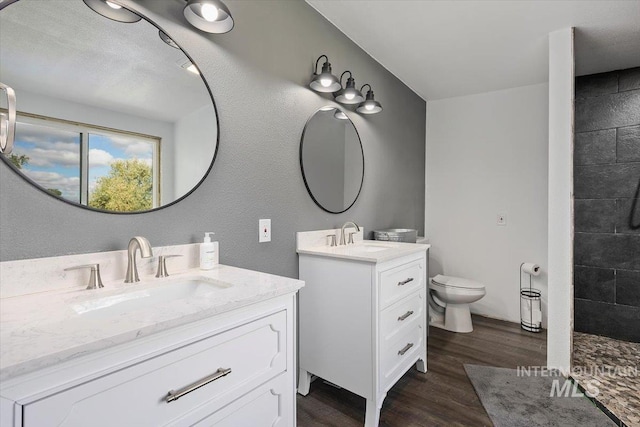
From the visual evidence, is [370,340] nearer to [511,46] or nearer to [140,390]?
[140,390]

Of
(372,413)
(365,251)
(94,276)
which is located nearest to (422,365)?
(372,413)

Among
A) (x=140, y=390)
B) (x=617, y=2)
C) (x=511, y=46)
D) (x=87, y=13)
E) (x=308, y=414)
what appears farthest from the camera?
(x=511, y=46)

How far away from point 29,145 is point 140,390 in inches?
30.6

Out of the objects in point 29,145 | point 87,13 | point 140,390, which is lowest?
point 140,390

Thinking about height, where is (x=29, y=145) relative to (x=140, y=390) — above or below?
above

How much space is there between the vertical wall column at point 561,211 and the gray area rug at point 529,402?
10.2 inches

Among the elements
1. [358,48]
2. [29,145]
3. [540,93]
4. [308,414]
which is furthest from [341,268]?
[540,93]

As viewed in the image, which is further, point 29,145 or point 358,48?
point 358,48

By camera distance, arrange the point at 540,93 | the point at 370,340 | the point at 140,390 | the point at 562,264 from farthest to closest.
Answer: the point at 540,93
the point at 562,264
the point at 370,340
the point at 140,390

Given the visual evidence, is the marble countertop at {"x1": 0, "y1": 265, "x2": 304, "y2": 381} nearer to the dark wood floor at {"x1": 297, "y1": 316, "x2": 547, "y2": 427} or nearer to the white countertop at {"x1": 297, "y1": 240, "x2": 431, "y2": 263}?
the white countertop at {"x1": 297, "y1": 240, "x2": 431, "y2": 263}

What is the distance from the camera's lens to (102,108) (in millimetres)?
1088

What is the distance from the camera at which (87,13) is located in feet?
3.39

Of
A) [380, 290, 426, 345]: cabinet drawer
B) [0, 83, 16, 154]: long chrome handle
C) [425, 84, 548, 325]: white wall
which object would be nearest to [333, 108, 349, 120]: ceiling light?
[380, 290, 426, 345]: cabinet drawer

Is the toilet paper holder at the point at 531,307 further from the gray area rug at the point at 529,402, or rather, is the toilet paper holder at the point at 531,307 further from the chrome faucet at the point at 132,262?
the chrome faucet at the point at 132,262
